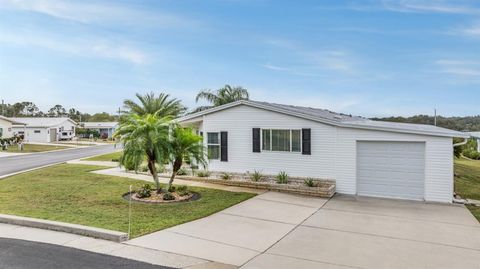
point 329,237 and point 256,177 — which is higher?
point 256,177

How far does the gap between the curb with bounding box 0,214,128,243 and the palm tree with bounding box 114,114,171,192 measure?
11.3 ft

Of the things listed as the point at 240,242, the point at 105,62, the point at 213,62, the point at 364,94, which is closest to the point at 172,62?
the point at 213,62

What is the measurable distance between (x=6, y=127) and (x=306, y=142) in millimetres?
45527

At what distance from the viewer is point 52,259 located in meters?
5.85

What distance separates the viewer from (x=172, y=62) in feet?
83.5

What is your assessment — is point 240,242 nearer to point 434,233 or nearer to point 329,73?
point 434,233

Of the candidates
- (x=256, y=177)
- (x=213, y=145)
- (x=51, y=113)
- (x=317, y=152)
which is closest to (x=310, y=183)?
(x=317, y=152)

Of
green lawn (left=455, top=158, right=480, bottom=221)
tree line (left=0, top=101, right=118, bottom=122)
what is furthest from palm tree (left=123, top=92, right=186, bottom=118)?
tree line (left=0, top=101, right=118, bottom=122)

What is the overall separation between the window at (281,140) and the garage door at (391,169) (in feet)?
8.21

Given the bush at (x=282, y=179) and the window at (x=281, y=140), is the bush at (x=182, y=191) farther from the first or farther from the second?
the window at (x=281, y=140)

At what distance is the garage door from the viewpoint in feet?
39.8

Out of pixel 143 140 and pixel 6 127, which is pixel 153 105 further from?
pixel 6 127

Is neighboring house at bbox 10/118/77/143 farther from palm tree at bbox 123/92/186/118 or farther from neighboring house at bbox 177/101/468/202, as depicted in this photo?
neighboring house at bbox 177/101/468/202

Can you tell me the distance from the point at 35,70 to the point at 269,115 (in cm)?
1819
